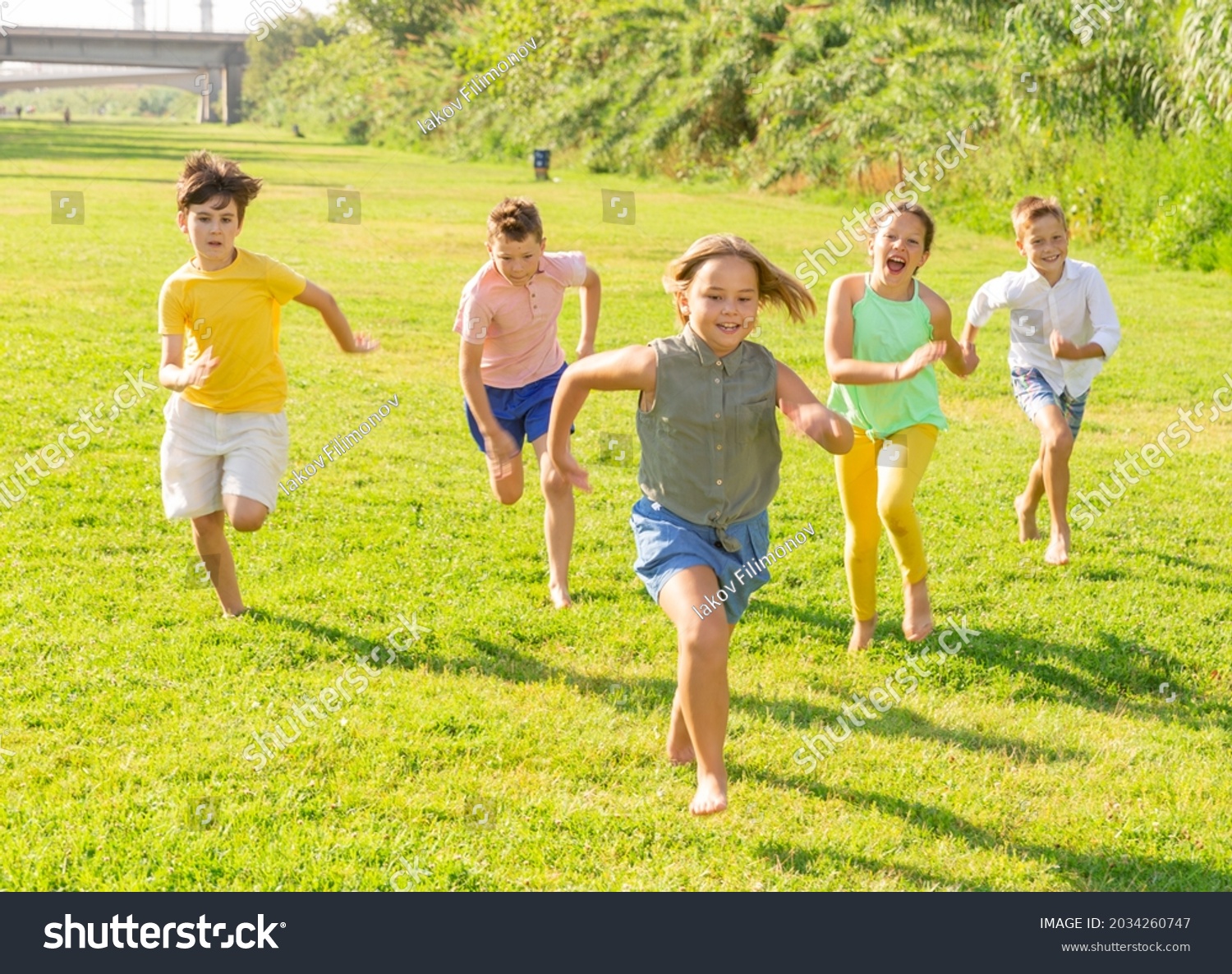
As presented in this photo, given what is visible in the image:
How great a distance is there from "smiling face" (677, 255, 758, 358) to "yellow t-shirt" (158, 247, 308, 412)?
2.13m

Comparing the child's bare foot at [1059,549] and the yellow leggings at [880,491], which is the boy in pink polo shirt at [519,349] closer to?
the yellow leggings at [880,491]

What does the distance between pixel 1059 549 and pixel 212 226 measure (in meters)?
4.40

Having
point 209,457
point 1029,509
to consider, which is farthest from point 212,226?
point 1029,509

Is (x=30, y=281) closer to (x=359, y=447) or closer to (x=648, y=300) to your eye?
(x=648, y=300)

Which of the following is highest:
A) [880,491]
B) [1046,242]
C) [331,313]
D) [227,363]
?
[1046,242]

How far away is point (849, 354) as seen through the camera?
549cm

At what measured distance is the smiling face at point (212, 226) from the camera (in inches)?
216

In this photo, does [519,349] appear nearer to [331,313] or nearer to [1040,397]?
[331,313]

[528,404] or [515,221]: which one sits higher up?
[515,221]

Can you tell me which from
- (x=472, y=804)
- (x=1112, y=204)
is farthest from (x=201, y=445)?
(x=1112, y=204)

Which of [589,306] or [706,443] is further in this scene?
[589,306]

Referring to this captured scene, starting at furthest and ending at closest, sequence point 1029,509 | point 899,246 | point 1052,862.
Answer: point 1029,509 < point 899,246 < point 1052,862

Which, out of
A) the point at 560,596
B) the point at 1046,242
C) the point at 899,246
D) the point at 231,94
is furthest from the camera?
the point at 231,94
